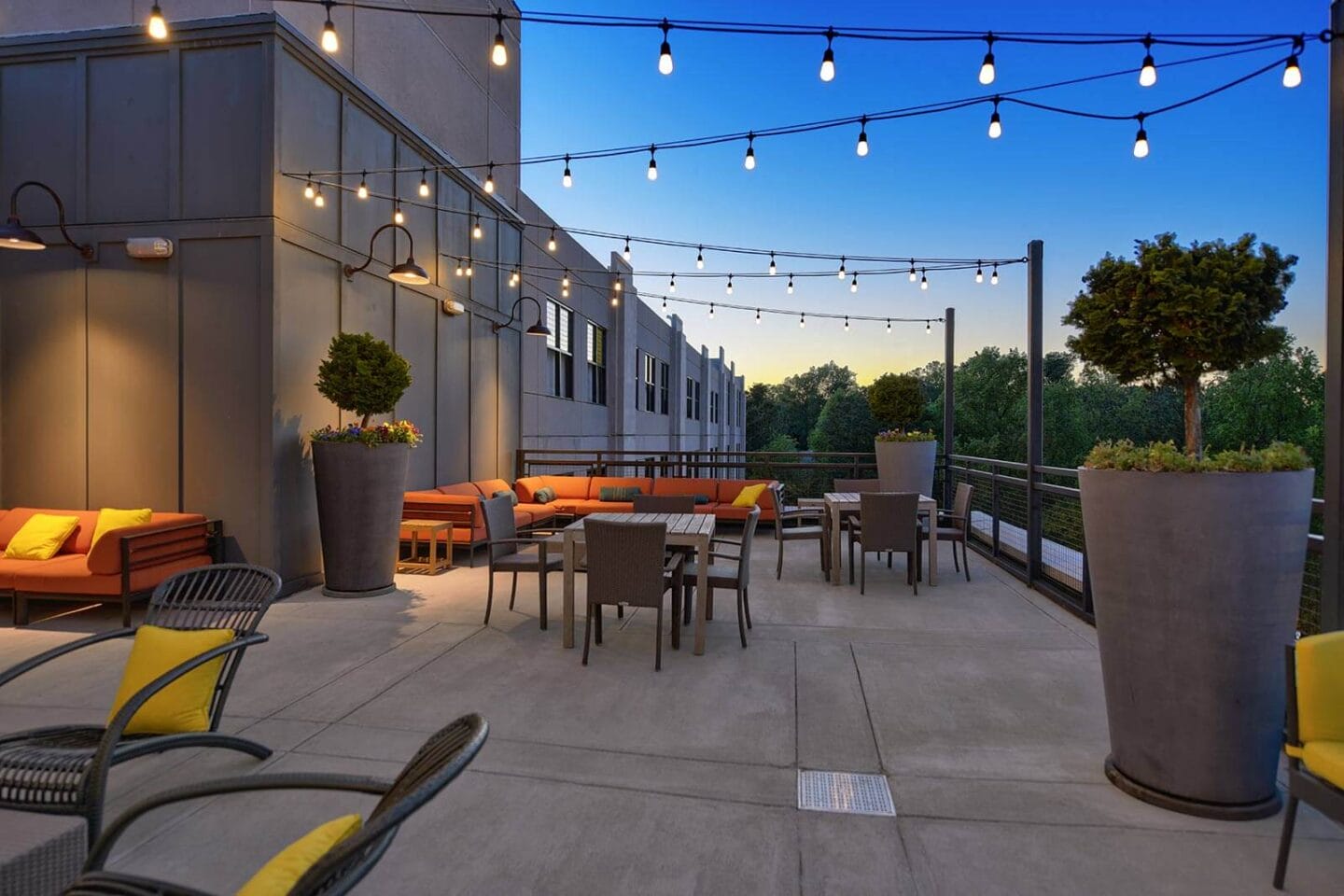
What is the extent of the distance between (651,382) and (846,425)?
24.6m

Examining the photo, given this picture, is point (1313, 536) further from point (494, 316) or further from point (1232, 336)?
point (494, 316)

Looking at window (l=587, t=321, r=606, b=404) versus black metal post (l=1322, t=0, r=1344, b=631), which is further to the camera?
window (l=587, t=321, r=606, b=404)

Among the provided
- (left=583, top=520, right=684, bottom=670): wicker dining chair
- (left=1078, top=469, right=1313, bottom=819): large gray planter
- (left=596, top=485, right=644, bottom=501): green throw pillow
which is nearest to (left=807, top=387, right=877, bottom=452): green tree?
(left=596, top=485, right=644, bottom=501): green throw pillow

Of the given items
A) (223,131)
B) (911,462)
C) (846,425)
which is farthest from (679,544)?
(846,425)

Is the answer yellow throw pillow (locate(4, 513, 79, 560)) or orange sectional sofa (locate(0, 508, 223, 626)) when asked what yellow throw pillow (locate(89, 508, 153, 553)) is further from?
yellow throw pillow (locate(4, 513, 79, 560))

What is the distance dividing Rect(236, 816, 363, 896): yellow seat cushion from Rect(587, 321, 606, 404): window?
12.7m

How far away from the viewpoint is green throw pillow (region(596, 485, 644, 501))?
28.1ft

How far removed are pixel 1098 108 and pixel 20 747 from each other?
6.32m

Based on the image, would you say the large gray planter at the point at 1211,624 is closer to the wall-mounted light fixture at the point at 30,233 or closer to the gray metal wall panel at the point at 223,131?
the gray metal wall panel at the point at 223,131

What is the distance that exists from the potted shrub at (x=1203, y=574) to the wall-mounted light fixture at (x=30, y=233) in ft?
19.9

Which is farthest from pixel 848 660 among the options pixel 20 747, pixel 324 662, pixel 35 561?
pixel 35 561

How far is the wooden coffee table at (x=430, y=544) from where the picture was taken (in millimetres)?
6211

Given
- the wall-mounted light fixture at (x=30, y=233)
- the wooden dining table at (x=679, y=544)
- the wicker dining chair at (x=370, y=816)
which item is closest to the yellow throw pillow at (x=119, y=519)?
the wall-mounted light fixture at (x=30, y=233)

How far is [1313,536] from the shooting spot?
2.41 metres
